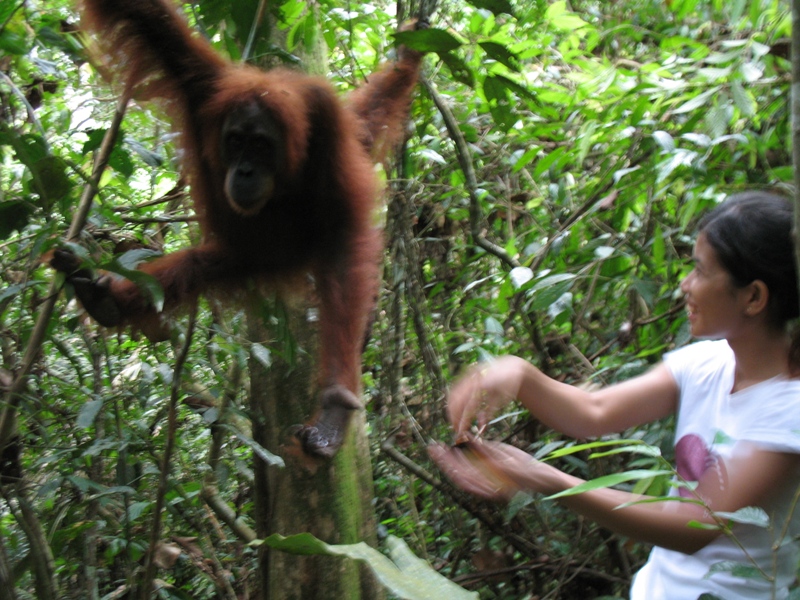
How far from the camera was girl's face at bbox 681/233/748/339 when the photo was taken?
140cm

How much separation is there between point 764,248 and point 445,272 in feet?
6.30

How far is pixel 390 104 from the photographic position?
2.63 meters

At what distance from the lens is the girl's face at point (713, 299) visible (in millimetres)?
1400

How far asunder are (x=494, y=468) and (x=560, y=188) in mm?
1515

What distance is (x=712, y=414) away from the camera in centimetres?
145

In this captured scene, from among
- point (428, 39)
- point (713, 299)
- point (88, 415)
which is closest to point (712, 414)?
point (713, 299)

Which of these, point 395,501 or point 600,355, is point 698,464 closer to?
point 600,355

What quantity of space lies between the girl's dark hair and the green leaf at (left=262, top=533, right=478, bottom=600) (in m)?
0.87

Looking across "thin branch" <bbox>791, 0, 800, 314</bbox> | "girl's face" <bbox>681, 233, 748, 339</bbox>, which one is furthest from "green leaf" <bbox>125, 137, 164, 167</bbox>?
"thin branch" <bbox>791, 0, 800, 314</bbox>

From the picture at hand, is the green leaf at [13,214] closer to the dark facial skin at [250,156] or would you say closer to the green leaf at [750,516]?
the dark facial skin at [250,156]

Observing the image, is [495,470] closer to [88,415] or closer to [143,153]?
[88,415]

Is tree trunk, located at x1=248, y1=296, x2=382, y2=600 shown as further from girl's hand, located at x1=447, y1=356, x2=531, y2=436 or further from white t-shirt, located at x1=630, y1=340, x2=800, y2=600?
white t-shirt, located at x1=630, y1=340, x2=800, y2=600

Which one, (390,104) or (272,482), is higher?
(390,104)

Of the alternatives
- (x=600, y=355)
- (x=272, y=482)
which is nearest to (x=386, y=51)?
(x=600, y=355)
